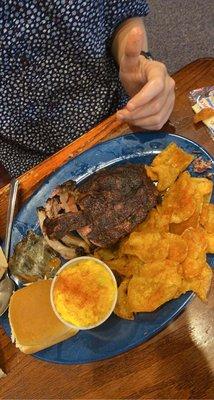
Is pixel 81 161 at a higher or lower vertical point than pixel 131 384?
higher

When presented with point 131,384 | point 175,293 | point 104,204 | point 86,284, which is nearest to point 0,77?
point 104,204

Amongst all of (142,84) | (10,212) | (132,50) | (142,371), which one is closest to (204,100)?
(142,84)

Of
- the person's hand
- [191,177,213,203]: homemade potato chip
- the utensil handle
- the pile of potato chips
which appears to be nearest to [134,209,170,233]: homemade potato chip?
the pile of potato chips

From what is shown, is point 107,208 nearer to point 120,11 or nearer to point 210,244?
point 210,244

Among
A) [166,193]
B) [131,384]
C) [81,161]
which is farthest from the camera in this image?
[81,161]

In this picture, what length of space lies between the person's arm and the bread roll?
500mm

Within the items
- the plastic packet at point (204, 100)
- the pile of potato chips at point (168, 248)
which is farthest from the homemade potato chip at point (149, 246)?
the plastic packet at point (204, 100)

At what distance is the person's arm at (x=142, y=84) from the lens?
3.59ft

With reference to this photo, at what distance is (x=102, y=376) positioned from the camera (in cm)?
110

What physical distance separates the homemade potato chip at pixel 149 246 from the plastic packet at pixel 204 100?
0.36m

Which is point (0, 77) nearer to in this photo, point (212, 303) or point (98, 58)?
point (98, 58)

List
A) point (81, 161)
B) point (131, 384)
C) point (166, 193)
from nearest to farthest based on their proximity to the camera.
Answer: point (131, 384)
point (166, 193)
point (81, 161)

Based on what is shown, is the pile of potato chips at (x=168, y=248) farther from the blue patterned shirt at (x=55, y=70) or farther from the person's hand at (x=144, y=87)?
the blue patterned shirt at (x=55, y=70)

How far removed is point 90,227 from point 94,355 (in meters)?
0.31
